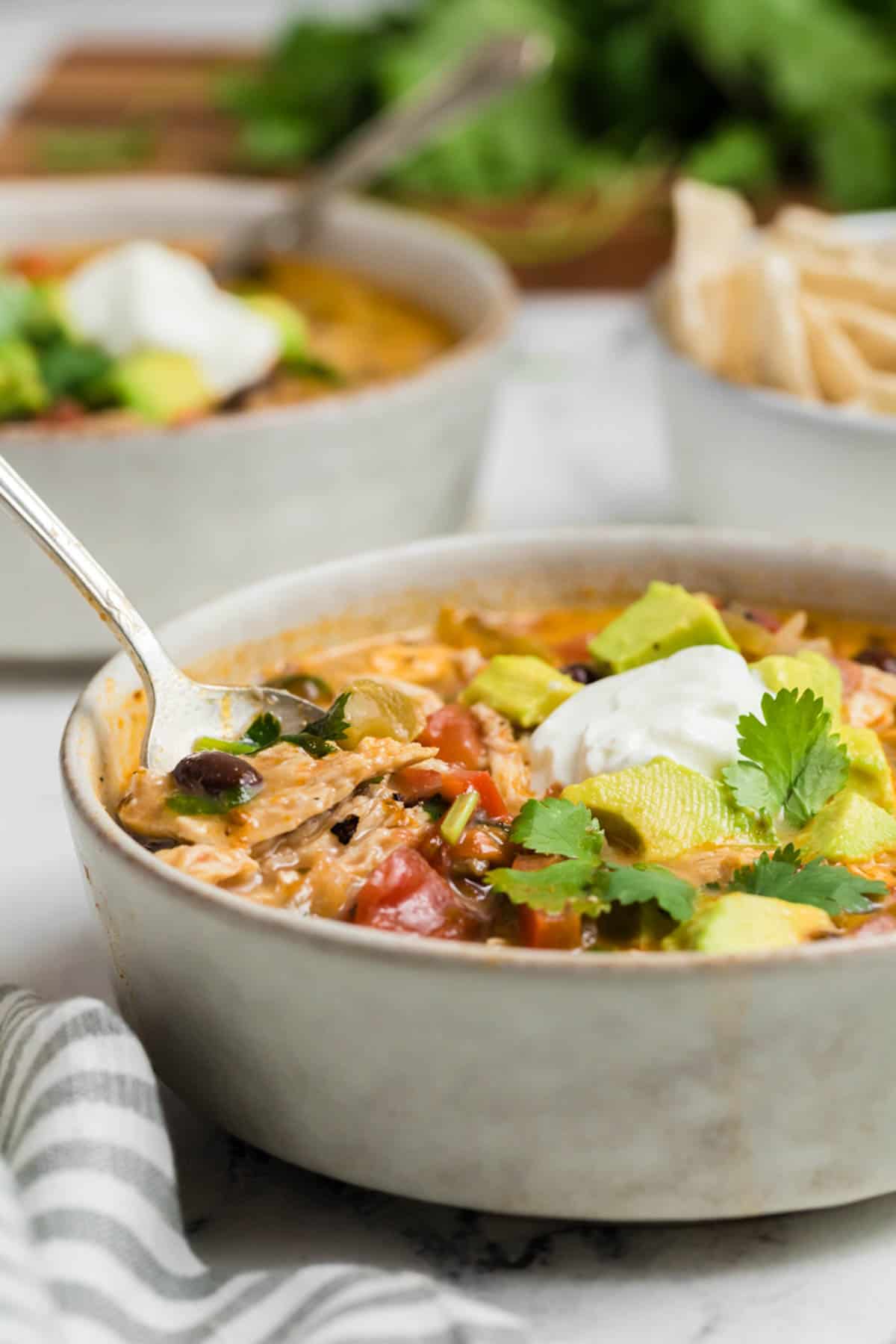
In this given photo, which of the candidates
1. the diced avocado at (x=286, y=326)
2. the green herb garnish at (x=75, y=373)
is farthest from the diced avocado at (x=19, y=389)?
the diced avocado at (x=286, y=326)

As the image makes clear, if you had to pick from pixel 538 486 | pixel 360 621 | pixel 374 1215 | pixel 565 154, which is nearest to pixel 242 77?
pixel 565 154

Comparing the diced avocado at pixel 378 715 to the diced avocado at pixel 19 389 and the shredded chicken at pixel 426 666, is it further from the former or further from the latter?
the diced avocado at pixel 19 389

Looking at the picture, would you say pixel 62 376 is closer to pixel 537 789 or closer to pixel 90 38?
pixel 537 789

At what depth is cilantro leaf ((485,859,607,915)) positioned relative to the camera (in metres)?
1.96

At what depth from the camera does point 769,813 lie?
2.20 m

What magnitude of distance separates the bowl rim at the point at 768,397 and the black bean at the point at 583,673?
3.14ft

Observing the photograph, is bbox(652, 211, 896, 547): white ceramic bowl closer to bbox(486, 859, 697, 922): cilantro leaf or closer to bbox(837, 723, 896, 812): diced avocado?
bbox(837, 723, 896, 812): diced avocado

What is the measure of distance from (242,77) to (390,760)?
515 cm

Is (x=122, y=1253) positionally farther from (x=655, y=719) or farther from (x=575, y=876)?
(x=655, y=719)

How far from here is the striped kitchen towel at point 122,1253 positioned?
1741 millimetres

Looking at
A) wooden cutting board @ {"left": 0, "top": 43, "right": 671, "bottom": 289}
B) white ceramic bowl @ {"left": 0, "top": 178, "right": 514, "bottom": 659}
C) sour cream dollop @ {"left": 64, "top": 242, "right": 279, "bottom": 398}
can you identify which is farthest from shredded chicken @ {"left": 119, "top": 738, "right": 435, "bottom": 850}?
wooden cutting board @ {"left": 0, "top": 43, "right": 671, "bottom": 289}

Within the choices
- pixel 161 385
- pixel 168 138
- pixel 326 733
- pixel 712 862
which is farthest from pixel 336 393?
pixel 168 138

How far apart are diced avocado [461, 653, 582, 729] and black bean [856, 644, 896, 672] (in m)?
0.44

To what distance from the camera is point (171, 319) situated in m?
3.94
